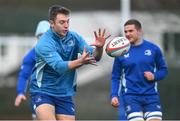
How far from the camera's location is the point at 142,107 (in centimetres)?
1060

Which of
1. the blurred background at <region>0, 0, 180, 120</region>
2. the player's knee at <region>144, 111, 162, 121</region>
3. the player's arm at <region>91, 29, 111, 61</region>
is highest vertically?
the player's arm at <region>91, 29, 111, 61</region>

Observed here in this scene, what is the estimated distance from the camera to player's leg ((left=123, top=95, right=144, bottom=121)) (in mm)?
10477

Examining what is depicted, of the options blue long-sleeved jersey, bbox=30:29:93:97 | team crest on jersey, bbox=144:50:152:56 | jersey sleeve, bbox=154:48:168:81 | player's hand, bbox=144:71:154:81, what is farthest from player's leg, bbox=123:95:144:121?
blue long-sleeved jersey, bbox=30:29:93:97

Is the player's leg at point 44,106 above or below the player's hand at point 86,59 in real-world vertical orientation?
below

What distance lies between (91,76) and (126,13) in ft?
29.8

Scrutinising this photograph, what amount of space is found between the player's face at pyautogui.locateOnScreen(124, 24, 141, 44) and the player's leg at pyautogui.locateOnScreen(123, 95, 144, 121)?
87 cm

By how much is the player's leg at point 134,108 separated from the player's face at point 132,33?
2.87 ft

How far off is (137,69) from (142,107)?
0.59 metres

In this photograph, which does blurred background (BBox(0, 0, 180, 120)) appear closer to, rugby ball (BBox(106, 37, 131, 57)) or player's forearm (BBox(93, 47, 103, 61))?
rugby ball (BBox(106, 37, 131, 57))

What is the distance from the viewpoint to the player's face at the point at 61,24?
896 cm

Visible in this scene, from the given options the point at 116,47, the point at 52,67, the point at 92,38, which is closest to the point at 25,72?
the point at 116,47

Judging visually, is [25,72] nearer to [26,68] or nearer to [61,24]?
[26,68]

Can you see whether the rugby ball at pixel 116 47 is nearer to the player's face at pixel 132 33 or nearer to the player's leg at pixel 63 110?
the player's face at pixel 132 33

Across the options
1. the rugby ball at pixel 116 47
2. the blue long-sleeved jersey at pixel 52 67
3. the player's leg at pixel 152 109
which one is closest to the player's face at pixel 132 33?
the rugby ball at pixel 116 47
